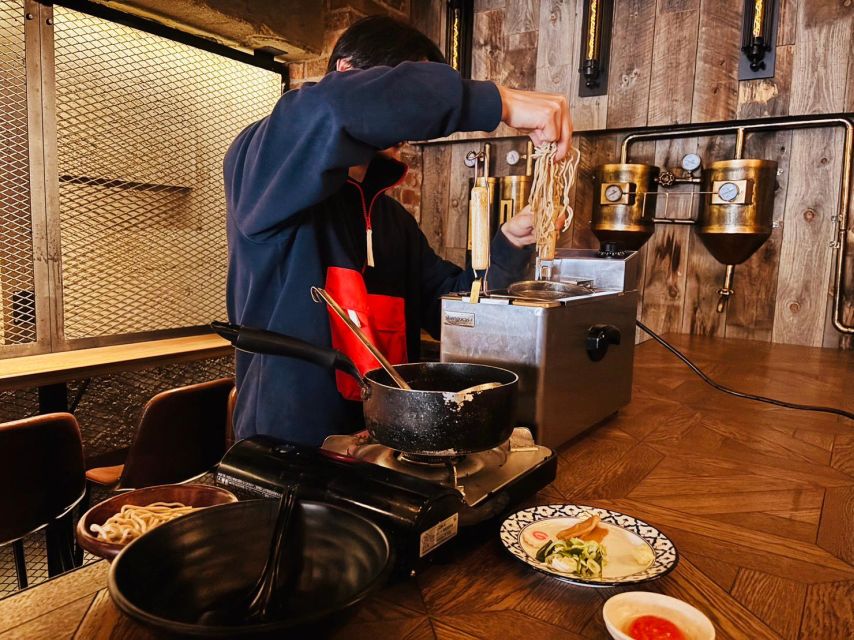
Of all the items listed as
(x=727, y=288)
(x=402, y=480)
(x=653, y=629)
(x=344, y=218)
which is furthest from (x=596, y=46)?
(x=653, y=629)

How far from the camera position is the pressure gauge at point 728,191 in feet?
7.88

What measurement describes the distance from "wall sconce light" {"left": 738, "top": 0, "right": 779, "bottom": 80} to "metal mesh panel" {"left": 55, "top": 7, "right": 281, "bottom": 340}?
2143 mm

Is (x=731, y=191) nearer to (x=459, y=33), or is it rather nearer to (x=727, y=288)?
(x=727, y=288)

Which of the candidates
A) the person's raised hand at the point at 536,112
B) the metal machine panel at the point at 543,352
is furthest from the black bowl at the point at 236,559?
the person's raised hand at the point at 536,112

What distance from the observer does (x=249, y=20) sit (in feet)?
8.45

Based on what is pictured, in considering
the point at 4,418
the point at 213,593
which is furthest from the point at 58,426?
the point at 213,593

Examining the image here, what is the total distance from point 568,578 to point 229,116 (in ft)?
9.49

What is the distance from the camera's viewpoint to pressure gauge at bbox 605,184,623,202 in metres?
2.61

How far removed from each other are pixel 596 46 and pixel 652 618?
9.20 ft

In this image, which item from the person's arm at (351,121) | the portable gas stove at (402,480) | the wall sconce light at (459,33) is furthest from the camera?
the wall sconce light at (459,33)

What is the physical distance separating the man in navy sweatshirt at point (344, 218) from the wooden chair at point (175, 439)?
0.59m

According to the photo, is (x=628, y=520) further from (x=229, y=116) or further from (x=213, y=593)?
(x=229, y=116)

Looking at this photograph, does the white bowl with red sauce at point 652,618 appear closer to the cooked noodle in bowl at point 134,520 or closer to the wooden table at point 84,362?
the cooked noodle in bowl at point 134,520

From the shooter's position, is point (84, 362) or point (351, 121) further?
point (84, 362)
